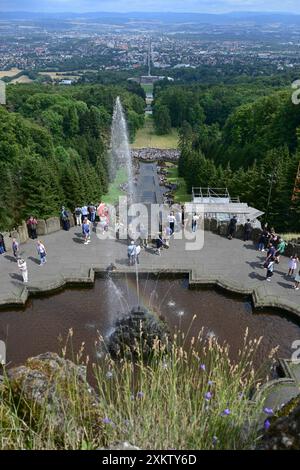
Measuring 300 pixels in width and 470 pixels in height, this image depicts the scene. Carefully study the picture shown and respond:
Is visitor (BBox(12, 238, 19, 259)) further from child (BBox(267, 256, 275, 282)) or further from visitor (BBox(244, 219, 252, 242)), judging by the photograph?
child (BBox(267, 256, 275, 282))

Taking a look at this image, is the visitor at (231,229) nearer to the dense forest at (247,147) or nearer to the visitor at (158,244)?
the visitor at (158,244)

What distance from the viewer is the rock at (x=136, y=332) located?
15195 millimetres

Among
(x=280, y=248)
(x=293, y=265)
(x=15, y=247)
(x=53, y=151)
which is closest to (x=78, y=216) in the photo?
(x=15, y=247)

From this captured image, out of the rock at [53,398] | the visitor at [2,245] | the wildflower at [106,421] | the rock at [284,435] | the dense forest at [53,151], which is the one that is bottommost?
the dense forest at [53,151]

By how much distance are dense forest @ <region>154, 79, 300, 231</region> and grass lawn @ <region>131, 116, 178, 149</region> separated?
2722 millimetres

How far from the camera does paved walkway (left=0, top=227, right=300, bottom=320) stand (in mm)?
18953

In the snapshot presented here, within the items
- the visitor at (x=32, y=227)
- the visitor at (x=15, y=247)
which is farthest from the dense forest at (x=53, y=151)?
the visitor at (x=15, y=247)

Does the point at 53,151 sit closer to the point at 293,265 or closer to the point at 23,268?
the point at 23,268

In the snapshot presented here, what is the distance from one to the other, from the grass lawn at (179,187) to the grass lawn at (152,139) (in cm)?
1980

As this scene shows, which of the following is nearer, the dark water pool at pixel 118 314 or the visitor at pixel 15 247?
the dark water pool at pixel 118 314

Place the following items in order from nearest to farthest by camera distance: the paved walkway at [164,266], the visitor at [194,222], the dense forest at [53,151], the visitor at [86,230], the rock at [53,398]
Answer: the rock at [53,398], the paved walkway at [164,266], the visitor at [86,230], the visitor at [194,222], the dense forest at [53,151]

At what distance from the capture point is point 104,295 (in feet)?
62.8

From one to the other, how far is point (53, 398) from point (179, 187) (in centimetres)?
7262
